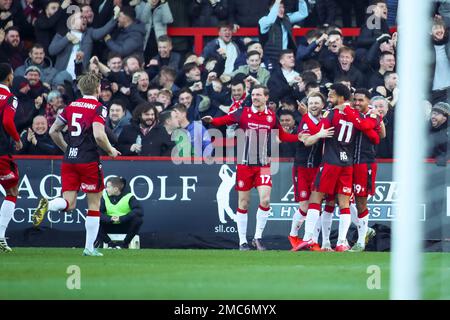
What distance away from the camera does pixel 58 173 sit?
16.6 meters

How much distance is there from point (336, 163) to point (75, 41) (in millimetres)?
5142

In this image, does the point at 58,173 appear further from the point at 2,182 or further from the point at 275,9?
the point at 275,9

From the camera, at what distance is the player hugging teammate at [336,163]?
1535 centimetres

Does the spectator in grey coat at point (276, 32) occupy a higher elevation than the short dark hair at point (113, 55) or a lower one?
higher

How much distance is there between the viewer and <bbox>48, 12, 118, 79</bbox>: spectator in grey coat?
18609 mm

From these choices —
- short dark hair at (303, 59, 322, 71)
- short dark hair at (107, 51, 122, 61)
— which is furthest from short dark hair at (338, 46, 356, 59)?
short dark hair at (107, 51, 122, 61)

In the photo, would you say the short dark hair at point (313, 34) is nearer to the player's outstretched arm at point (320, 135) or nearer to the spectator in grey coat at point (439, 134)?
the player's outstretched arm at point (320, 135)

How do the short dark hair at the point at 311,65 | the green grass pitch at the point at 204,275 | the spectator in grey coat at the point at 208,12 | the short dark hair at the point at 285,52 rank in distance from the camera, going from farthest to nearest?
1. the spectator in grey coat at the point at 208,12
2. the short dark hair at the point at 285,52
3. the short dark hair at the point at 311,65
4. the green grass pitch at the point at 204,275

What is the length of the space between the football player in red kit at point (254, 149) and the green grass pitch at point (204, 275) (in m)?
1.18

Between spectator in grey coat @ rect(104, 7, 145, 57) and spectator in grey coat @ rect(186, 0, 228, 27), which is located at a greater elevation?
spectator in grey coat @ rect(186, 0, 228, 27)

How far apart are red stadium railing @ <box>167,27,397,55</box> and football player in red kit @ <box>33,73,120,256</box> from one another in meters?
5.32

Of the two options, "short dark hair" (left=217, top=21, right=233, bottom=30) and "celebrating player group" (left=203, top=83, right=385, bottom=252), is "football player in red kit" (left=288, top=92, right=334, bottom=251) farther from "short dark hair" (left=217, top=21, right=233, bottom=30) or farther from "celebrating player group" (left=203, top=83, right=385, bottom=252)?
"short dark hair" (left=217, top=21, right=233, bottom=30)

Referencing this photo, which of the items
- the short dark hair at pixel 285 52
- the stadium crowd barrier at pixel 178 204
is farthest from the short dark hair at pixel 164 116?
the short dark hair at pixel 285 52

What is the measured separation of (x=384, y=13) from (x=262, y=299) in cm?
931
